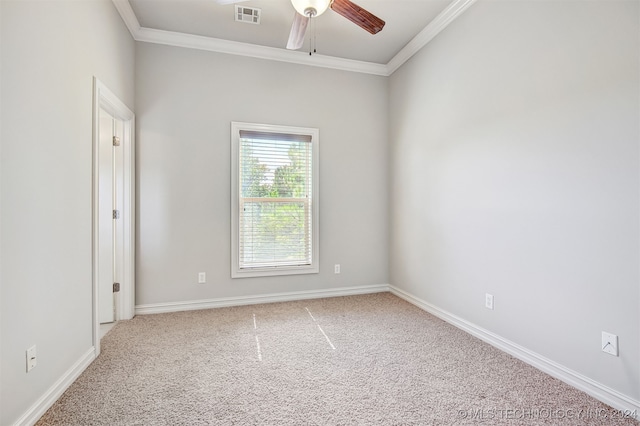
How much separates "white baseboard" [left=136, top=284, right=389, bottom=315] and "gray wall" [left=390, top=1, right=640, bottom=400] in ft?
3.09

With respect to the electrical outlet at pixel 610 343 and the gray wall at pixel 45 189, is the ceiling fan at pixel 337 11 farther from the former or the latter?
the electrical outlet at pixel 610 343

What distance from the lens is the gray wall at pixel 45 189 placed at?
1.45m

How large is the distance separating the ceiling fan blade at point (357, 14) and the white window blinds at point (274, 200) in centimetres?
163

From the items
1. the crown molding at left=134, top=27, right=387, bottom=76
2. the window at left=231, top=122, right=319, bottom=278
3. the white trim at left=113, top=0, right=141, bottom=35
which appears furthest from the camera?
the window at left=231, top=122, right=319, bottom=278

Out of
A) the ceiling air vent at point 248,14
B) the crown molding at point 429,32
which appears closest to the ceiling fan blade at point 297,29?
the ceiling air vent at point 248,14

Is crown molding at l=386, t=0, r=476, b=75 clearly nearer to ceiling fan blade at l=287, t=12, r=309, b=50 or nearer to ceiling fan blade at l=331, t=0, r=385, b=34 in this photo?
ceiling fan blade at l=331, t=0, r=385, b=34

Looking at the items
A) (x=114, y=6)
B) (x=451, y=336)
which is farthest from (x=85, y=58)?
(x=451, y=336)

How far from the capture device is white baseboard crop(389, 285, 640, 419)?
1.70 meters

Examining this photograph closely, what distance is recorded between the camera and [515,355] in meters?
2.30

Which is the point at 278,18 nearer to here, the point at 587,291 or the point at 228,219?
the point at 228,219

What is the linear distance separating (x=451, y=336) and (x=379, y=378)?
101cm

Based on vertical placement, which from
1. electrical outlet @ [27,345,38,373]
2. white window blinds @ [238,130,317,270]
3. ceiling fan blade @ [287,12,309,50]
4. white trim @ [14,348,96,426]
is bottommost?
white trim @ [14,348,96,426]

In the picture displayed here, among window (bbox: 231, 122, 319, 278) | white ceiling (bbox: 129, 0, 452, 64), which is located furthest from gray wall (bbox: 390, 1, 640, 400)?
window (bbox: 231, 122, 319, 278)

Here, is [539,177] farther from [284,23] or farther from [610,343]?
[284,23]
